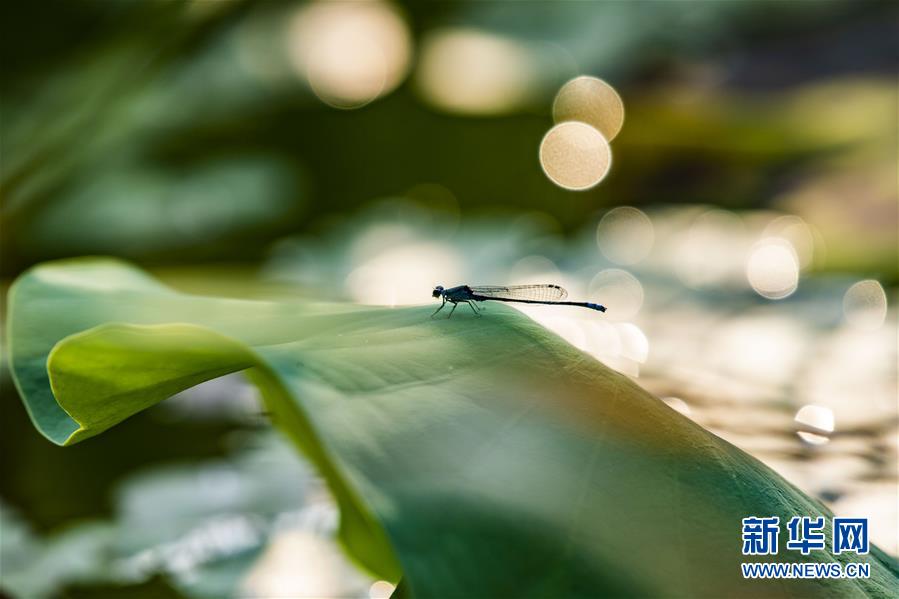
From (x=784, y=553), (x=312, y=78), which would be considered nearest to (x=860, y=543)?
(x=784, y=553)

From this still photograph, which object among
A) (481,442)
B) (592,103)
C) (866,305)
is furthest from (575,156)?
(481,442)

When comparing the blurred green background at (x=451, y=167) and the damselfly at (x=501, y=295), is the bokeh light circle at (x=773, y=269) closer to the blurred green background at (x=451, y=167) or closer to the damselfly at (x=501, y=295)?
the blurred green background at (x=451, y=167)

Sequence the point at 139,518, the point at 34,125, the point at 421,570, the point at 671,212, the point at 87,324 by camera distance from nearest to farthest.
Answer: the point at 421,570
the point at 87,324
the point at 139,518
the point at 34,125
the point at 671,212

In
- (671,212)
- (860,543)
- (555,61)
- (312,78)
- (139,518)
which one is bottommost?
(139,518)

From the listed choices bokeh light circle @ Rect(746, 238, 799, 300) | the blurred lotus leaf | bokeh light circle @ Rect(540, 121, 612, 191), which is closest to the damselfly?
→ the blurred lotus leaf

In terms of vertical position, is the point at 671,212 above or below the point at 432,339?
above

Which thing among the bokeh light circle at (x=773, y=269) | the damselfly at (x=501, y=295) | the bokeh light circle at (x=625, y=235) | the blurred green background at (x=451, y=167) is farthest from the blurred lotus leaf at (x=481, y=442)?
the bokeh light circle at (x=625, y=235)

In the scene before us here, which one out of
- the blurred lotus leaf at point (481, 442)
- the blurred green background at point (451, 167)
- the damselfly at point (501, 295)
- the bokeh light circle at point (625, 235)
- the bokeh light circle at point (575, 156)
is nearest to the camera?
the blurred lotus leaf at point (481, 442)

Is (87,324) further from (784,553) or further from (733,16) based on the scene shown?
(733,16)
